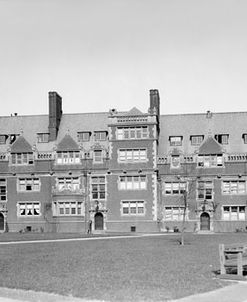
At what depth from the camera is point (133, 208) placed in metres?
50.1

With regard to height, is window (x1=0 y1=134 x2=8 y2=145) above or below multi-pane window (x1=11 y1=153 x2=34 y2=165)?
above

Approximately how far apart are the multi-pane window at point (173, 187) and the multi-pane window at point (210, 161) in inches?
101

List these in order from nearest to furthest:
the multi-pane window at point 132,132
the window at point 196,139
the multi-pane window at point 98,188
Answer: the multi-pane window at point 132,132 → the multi-pane window at point 98,188 → the window at point 196,139

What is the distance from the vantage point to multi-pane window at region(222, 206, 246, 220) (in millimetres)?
49688

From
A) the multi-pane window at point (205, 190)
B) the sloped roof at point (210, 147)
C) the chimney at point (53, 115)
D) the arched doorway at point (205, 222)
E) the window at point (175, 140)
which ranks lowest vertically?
the arched doorway at point (205, 222)

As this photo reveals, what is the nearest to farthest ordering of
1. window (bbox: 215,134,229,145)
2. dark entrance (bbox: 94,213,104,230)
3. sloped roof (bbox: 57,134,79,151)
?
dark entrance (bbox: 94,213,104,230), sloped roof (bbox: 57,134,79,151), window (bbox: 215,134,229,145)

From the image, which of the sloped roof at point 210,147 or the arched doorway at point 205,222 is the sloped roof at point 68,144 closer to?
the sloped roof at point 210,147

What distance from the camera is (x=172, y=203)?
5075 centimetres

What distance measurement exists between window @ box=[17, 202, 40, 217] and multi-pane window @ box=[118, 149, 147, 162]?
9328 millimetres

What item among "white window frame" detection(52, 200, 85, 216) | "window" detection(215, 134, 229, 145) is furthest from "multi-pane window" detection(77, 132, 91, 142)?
"window" detection(215, 134, 229, 145)

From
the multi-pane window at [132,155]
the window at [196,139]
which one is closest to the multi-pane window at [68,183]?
the multi-pane window at [132,155]

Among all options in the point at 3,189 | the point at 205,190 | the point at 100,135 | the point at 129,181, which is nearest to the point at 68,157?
the point at 100,135

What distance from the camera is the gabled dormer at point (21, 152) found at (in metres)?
52.8

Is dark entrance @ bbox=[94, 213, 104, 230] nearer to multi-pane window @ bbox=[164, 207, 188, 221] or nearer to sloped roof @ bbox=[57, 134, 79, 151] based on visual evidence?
multi-pane window @ bbox=[164, 207, 188, 221]
